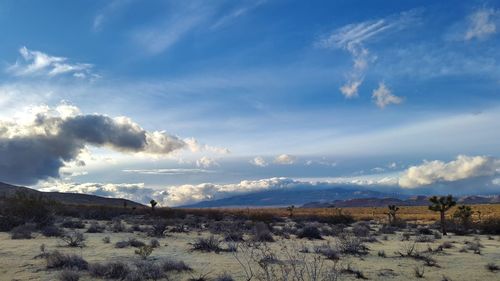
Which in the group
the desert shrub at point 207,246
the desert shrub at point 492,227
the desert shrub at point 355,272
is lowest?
the desert shrub at point 492,227

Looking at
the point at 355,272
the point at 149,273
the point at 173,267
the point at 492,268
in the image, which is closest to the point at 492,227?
the point at 492,268

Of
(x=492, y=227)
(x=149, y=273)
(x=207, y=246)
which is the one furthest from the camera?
(x=492, y=227)

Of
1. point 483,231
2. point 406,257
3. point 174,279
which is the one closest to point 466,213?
point 483,231

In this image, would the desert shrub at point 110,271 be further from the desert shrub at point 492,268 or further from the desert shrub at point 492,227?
the desert shrub at point 492,227

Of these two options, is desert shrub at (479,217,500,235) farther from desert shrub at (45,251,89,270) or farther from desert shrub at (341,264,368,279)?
desert shrub at (45,251,89,270)

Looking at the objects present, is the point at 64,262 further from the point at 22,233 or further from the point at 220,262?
the point at 22,233

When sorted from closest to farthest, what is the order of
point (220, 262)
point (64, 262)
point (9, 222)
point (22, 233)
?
point (64, 262) < point (220, 262) < point (22, 233) < point (9, 222)

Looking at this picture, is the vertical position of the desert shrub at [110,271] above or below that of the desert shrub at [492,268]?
above

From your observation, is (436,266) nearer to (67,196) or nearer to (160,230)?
(160,230)

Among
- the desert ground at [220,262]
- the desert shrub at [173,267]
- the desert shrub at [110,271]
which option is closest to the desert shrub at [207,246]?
the desert ground at [220,262]

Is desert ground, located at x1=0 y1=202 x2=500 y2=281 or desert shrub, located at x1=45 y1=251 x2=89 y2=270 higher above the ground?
desert shrub, located at x1=45 y1=251 x2=89 y2=270

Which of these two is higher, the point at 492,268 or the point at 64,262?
the point at 64,262

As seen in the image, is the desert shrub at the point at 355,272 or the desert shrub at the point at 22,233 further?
the desert shrub at the point at 22,233

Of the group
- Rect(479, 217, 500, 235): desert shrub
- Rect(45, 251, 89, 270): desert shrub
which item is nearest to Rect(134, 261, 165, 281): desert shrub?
Rect(45, 251, 89, 270): desert shrub
